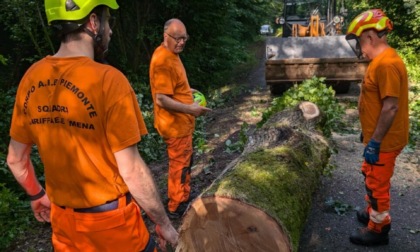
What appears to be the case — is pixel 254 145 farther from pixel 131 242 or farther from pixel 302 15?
pixel 302 15

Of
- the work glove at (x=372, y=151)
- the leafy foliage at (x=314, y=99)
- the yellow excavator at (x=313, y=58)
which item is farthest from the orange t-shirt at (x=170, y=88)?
the yellow excavator at (x=313, y=58)

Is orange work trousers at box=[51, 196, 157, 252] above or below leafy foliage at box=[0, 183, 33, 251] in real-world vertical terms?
above

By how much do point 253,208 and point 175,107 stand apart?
1864 millimetres

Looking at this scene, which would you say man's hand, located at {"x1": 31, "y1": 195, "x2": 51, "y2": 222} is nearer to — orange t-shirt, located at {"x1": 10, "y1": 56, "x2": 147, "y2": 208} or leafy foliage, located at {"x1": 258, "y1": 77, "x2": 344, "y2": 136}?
orange t-shirt, located at {"x1": 10, "y1": 56, "x2": 147, "y2": 208}

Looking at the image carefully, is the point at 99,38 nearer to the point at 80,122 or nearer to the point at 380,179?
the point at 80,122

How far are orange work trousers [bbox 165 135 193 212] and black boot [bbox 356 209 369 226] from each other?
1.93 meters

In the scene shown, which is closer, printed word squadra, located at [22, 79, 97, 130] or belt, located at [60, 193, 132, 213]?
printed word squadra, located at [22, 79, 97, 130]

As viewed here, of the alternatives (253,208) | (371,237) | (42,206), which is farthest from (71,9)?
(371,237)

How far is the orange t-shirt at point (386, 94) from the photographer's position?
130 inches

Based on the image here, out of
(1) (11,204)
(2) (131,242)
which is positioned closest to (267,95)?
(1) (11,204)

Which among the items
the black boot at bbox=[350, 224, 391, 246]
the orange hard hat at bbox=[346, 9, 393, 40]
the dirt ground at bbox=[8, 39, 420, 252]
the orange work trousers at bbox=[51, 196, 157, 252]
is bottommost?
the dirt ground at bbox=[8, 39, 420, 252]

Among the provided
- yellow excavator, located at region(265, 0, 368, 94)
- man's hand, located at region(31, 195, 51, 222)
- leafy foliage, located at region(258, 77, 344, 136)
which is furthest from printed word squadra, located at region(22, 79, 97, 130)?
yellow excavator, located at region(265, 0, 368, 94)

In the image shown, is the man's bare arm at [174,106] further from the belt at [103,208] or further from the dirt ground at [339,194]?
the belt at [103,208]

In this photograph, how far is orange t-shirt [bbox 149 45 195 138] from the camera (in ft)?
14.1
